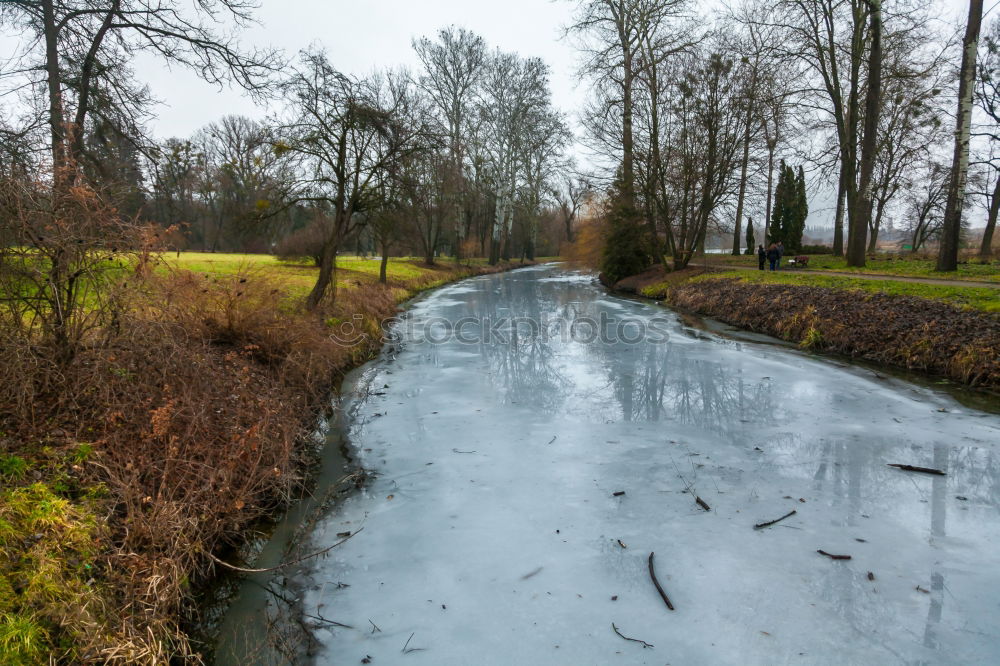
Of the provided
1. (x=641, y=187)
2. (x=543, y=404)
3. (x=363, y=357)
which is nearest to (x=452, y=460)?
(x=543, y=404)

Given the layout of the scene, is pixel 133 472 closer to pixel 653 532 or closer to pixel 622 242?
pixel 653 532

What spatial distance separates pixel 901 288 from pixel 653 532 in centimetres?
1018

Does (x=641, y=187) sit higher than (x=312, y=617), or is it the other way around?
(x=641, y=187)

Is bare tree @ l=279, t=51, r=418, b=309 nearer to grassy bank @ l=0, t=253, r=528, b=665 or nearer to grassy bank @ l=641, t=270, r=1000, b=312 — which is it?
grassy bank @ l=0, t=253, r=528, b=665

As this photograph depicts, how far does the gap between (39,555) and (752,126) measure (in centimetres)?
2168

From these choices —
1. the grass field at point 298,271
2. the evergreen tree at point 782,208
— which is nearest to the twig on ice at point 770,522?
the grass field at point 298,271

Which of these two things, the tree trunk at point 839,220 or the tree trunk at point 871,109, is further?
the tree trunk at point 839,220

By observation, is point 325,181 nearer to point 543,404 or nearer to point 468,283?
point 543,404

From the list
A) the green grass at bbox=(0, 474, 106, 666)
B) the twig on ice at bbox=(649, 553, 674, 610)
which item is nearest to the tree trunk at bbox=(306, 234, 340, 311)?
the green grass at bbox=(0, 474, 106, 666)

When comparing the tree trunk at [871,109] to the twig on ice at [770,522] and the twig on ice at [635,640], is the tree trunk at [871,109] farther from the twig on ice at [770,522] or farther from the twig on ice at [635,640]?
the twig on ice at [635,640]

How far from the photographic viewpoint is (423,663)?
3188 mm

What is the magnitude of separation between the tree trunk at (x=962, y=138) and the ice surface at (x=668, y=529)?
8739 mm

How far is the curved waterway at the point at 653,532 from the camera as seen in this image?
10.9 ft

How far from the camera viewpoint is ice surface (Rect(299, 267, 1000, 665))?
333 centimetres
